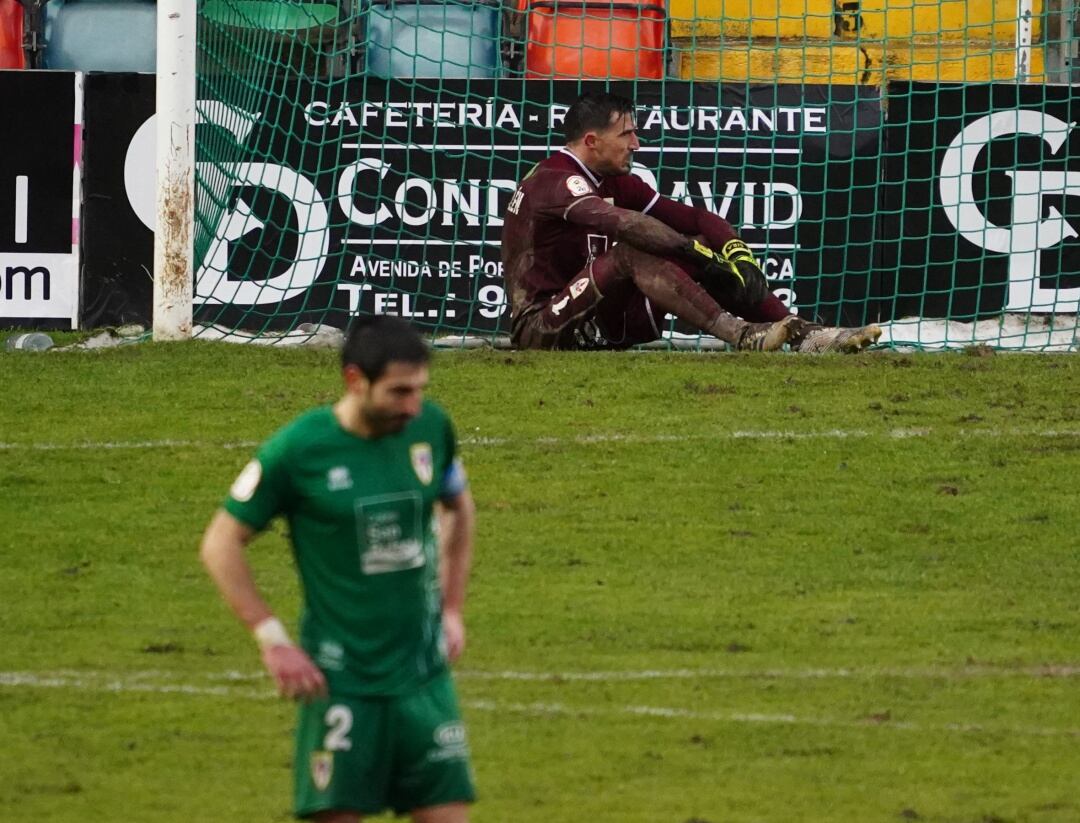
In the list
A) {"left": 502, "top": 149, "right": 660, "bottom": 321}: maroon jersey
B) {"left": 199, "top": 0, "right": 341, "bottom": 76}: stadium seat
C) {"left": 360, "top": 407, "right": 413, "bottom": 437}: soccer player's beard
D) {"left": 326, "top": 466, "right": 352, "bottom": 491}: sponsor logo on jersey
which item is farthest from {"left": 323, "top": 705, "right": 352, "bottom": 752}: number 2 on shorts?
{"left": 199, "top": 0, "right": 341, "bottom": 76}: stadium seat

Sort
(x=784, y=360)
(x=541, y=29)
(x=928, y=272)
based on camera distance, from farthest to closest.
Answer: (x=541, y=29), (x=928, y=272), (x=784, y=360)

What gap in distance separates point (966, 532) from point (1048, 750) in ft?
8.94

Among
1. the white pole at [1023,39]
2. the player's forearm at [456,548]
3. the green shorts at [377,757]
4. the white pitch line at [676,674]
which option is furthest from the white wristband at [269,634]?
the white pole at [1023,39]

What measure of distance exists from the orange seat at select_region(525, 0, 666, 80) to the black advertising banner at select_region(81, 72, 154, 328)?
8.73 ft

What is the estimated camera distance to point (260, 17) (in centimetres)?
1386

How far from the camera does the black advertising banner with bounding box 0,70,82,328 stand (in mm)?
13328

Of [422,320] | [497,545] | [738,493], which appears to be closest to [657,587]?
[497,545]

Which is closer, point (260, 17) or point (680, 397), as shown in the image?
point (680, 397)

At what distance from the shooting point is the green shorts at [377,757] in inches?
169

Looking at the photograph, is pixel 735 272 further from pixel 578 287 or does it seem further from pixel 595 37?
pixel 595 37

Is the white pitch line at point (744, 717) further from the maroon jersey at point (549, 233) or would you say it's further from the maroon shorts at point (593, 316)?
the maroon jersey at point (549, 233)

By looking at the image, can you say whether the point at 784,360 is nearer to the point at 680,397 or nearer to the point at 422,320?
the point at 680,397

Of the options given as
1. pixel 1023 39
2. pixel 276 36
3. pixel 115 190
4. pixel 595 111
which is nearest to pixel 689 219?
pixel 595 111

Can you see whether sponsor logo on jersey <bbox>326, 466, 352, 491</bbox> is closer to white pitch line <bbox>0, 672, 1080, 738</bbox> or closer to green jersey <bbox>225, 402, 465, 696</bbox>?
green jersey <bbox>225, 402, 465, 696</bbox>
